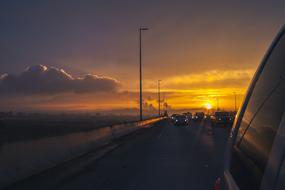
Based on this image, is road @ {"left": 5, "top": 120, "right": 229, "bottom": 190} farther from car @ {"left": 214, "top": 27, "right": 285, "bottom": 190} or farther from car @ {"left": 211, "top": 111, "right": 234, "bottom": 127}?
car @ {"left": 211, "top": 111, "right": 234, "bottom": 127}

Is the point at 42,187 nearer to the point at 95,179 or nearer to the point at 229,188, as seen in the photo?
the point at 95,179

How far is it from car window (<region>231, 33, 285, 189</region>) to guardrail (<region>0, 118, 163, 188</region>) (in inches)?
387

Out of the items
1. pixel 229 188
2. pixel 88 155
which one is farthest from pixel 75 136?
pixel 229 188

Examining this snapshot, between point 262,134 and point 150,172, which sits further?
point 150,172

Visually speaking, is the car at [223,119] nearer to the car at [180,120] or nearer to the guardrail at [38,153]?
the car at [180,120]

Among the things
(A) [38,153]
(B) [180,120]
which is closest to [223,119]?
(B) [180,120]

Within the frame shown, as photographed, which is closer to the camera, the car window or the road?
the car window

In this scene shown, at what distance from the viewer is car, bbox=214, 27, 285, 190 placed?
277 centimetres

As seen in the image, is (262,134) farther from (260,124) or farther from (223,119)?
(223,119)

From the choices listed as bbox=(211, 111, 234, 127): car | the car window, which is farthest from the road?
bbox=(211, 111, 234, 127): car

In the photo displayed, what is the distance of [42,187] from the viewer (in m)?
13.0

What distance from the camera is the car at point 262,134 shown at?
109 inches

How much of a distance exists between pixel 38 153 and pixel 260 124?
13.6 m

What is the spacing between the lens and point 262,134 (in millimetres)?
3473
